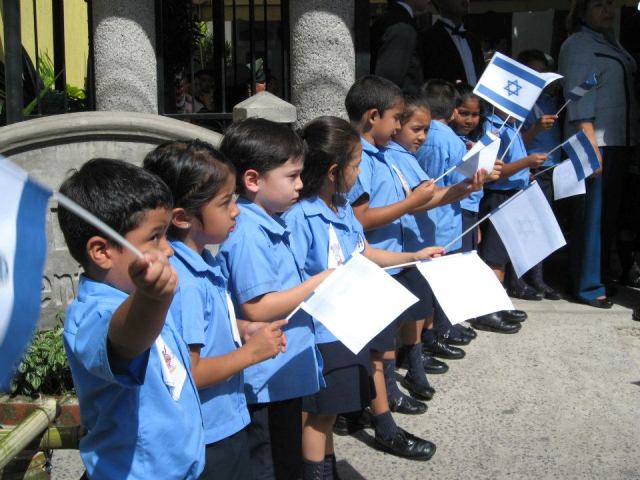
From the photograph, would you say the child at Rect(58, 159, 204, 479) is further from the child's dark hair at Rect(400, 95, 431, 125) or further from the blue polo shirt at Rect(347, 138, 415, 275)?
the child's dark hair at Rect(400, 95, 431, 125)

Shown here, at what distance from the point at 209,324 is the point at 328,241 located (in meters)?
0.86

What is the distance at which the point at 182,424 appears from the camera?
223cm

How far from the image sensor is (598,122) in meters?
6.29

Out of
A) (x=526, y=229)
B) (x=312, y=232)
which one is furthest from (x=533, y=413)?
(x=312, y=232)

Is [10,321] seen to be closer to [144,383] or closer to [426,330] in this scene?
[144,383]

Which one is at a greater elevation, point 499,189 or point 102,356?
point 102,356

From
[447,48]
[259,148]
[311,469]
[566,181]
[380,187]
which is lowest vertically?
[311,469]

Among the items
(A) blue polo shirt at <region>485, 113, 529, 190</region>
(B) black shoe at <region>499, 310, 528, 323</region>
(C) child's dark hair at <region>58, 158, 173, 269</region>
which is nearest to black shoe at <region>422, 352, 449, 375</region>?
(B) black shoe at <region>499, 310, 528, 323</region>

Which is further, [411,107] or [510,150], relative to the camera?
[510,150]

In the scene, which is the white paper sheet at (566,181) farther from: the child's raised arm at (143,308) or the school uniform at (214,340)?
the child's raised arm at (143,308)

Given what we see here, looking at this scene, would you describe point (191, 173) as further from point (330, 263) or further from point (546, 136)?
point (546, 136)

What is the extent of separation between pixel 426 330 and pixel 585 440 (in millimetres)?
1370

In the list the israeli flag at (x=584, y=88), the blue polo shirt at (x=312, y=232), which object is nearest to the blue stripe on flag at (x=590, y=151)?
the israeli flag at (x=584, y=88)

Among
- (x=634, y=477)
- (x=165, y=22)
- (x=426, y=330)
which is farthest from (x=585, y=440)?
(x=165, y=22)
